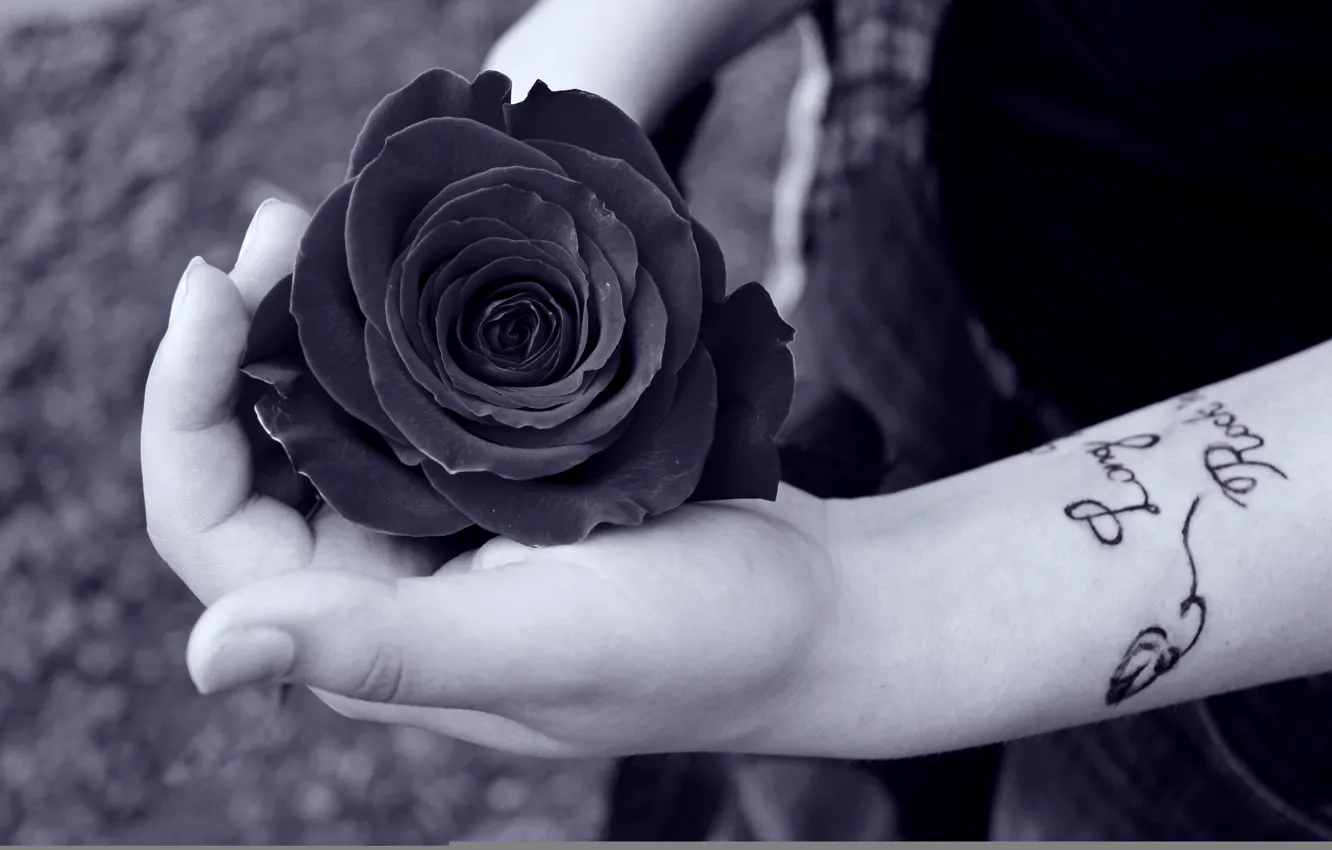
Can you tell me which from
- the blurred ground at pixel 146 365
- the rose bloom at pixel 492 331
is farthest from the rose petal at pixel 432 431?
the blurred ground at pixel 146 365

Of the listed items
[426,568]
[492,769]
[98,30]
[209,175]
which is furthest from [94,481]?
[426,568]

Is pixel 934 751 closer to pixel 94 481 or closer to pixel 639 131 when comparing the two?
pixel 639 131

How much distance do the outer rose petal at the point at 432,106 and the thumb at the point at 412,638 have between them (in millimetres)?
238

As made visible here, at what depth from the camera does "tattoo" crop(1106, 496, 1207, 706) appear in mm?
802

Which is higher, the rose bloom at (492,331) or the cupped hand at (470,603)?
the rose bloom at (492,331)

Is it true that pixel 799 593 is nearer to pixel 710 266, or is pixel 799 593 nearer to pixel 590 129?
pixel 710 266

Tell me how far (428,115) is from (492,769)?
1408 millimetres

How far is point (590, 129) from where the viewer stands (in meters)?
0.68

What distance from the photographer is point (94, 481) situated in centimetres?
204

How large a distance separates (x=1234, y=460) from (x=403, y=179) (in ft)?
2.02

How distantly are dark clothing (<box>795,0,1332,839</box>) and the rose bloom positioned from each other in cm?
49

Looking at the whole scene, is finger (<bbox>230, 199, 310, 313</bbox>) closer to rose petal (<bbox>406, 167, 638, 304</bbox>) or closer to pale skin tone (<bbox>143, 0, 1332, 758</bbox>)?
pale skin tone (<bbox>143, 0, 1332, 758</bbox>)

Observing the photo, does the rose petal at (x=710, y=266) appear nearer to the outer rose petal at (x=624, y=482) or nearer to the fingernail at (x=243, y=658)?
the outer rose petal at (x=624, y=482)

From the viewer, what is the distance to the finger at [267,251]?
70 cm
